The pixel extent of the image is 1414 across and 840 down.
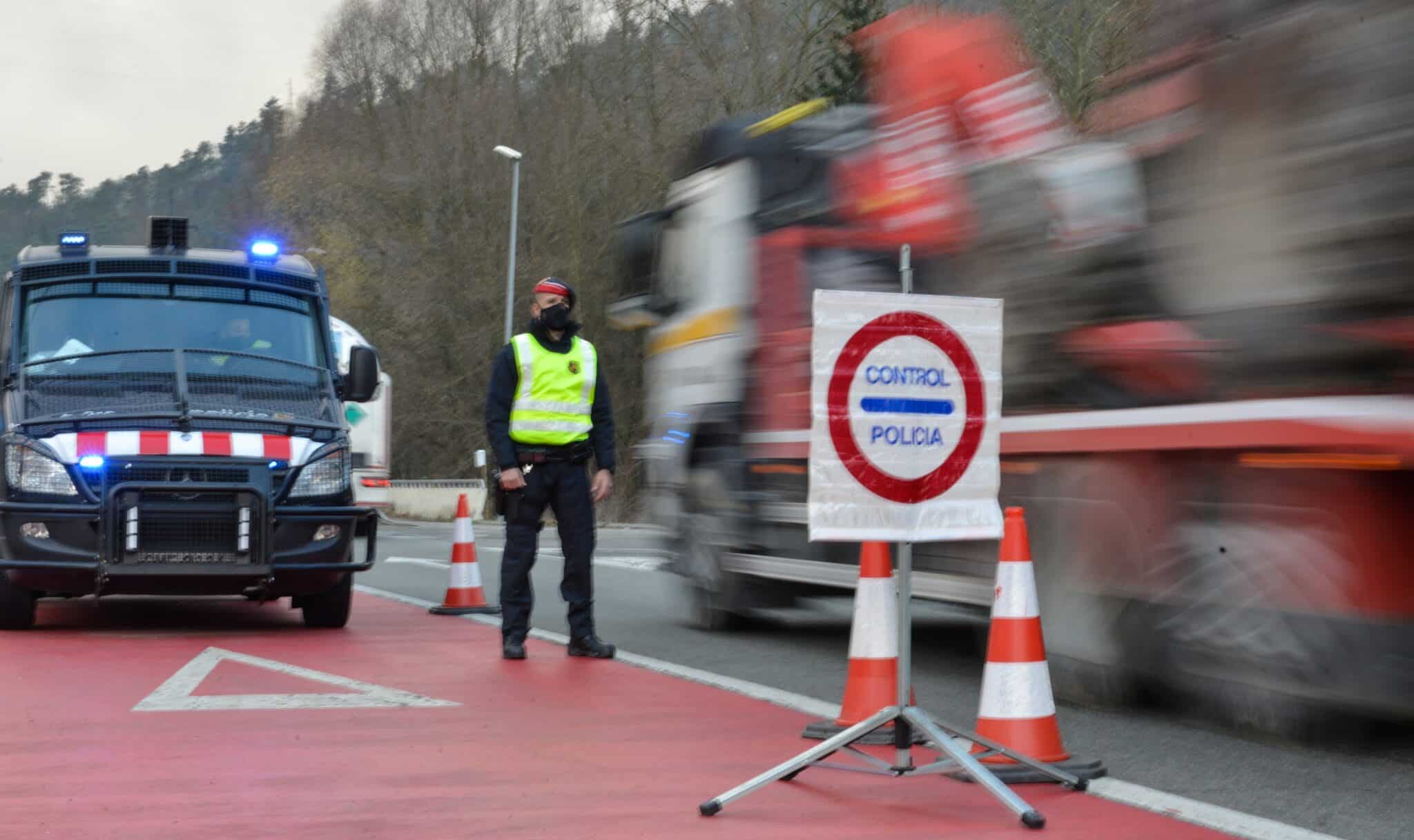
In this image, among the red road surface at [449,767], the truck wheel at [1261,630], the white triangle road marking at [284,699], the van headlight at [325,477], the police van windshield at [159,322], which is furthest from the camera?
the police van windshield at [159,322]

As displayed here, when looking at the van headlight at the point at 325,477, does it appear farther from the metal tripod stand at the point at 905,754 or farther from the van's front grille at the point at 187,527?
the metal tripod stand at the point at 905,754

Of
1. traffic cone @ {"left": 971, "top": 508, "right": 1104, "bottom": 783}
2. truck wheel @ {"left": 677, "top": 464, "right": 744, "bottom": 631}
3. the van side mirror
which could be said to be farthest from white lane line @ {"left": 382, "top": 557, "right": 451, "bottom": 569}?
traffic cone @ {"left": 971, "top": 508, "right": 1104, "bottom": 783}

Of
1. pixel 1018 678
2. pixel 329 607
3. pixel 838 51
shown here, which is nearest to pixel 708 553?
pixel 329 607

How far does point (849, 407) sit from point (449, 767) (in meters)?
1.94

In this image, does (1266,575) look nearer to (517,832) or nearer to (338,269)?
(517,832)

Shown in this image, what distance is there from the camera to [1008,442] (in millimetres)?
8172

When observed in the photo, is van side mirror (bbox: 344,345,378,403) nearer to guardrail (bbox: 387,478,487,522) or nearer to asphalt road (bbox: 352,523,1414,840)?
asphalt road (bbox: 352,523,1414,840)

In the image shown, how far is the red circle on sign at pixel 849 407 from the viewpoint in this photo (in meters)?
5.42

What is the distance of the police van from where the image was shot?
408 inches

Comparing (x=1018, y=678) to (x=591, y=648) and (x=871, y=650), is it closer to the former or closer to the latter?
(x=871, y=650)

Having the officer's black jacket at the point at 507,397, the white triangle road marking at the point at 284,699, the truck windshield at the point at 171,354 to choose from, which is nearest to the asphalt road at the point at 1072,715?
the officer's black jacket at the point at 507,397

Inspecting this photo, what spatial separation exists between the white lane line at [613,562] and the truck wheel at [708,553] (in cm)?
604

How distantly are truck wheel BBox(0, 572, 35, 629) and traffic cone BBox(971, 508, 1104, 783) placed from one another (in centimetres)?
676

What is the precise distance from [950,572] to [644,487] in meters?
4.24
